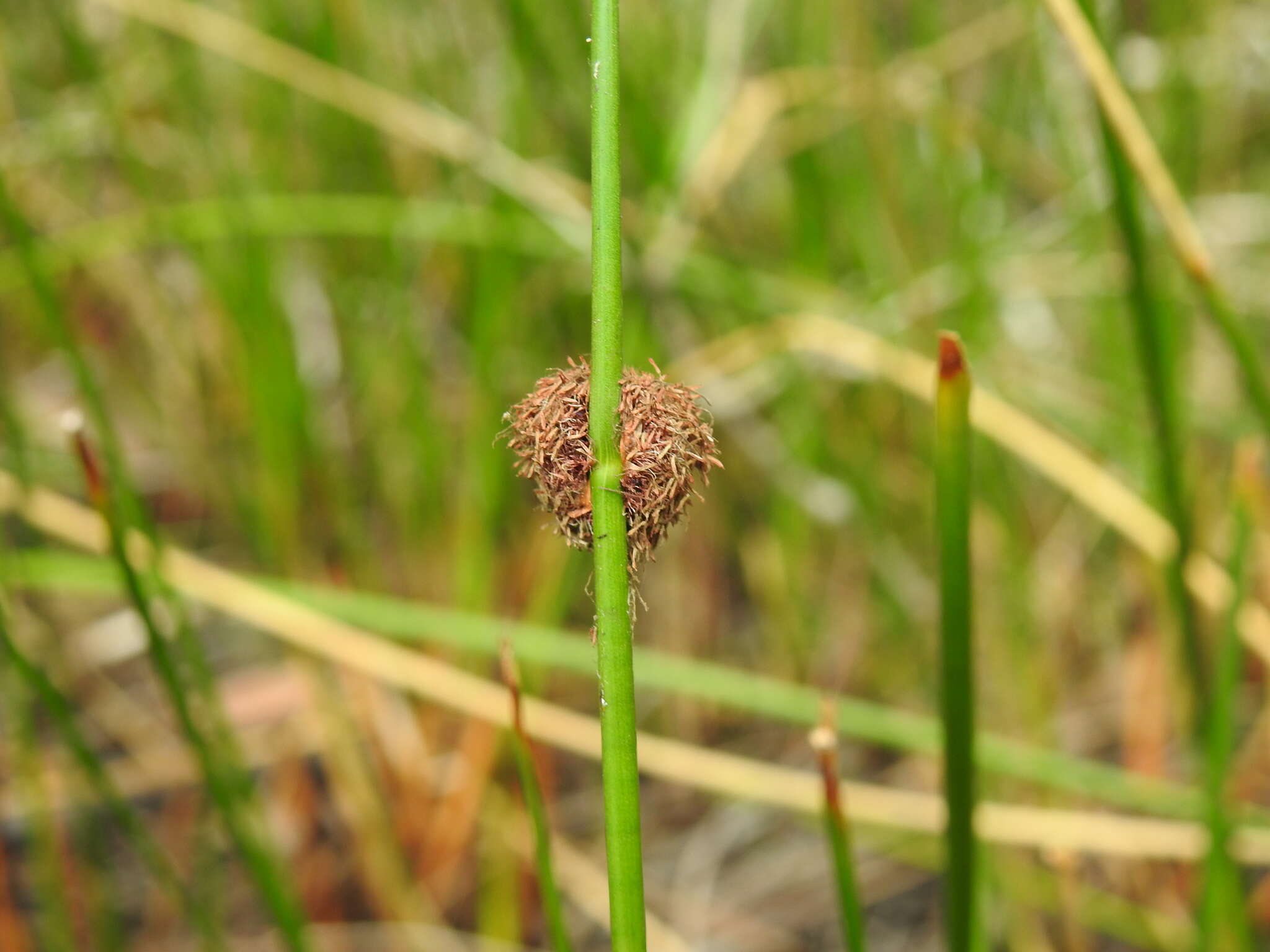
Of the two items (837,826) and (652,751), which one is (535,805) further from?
(652,751)

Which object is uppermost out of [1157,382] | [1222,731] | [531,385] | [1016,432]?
[531,385]

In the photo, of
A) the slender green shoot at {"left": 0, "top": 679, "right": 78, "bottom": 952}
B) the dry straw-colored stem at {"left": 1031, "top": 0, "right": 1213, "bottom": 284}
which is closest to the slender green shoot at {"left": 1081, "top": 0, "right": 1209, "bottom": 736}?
the dry straw-colored stem at {"left": 1031, "top": 0, "right": 1213, "bottom": 284}

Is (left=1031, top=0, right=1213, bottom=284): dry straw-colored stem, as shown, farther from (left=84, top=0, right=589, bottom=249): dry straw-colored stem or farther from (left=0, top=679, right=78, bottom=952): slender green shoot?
(left=0, top=679, right=78, bottom=952): slender green shoot

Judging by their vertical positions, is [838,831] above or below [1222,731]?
below

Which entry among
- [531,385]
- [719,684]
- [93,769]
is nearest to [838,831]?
[719,684]

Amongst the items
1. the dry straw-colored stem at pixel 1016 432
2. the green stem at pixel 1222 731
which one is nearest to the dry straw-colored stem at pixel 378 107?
the dry straw-colored stem at pixel 1016 432

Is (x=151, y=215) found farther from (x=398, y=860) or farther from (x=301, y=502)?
(x=398, y=860)
